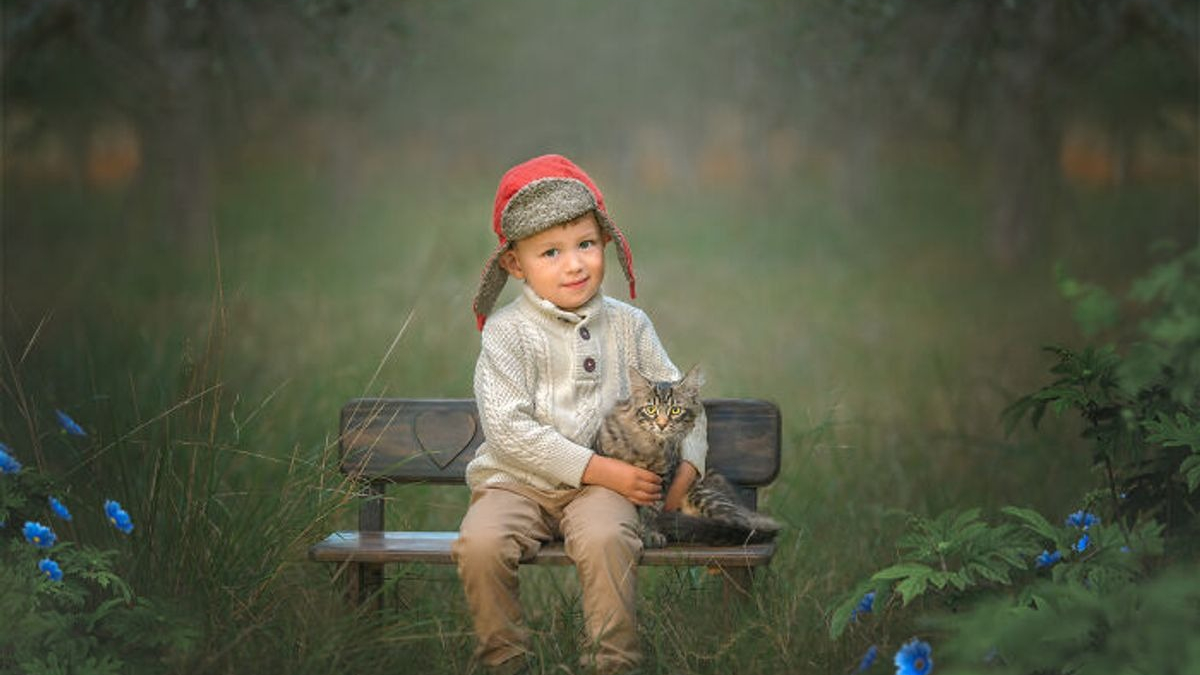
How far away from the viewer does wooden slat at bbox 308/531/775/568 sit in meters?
4.18

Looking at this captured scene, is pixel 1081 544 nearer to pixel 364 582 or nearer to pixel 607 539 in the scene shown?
pixel 607 539

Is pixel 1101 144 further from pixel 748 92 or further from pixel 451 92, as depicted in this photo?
pixel 451 92

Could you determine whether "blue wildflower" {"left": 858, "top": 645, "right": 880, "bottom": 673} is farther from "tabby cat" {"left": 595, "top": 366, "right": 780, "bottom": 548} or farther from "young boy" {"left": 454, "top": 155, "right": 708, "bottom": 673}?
"young boy" {"left": 454, "top": 155, "right": 708, "bottom": 673}

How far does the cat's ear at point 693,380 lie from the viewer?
4391 mm

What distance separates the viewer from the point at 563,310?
177 inches

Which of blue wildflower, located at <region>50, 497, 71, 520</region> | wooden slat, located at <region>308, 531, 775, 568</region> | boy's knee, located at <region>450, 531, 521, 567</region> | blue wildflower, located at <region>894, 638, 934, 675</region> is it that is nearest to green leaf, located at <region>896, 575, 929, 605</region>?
blue wildflower, located at <region>894, 638, 934, 675</region>

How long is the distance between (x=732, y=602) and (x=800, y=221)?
20.6 metres

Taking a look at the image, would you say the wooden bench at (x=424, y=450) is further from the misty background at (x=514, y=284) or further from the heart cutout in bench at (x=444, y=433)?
the misty background at (x=514, y=284)

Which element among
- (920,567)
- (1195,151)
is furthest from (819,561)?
(1195,151)

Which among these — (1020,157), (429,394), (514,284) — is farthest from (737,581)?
(1020,157)

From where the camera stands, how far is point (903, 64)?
15.8 m

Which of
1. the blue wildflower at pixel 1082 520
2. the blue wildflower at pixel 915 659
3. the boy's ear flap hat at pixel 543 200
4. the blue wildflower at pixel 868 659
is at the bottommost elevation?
the blue wildflower at pixel 868 659

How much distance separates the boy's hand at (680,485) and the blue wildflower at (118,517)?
148 centimetres

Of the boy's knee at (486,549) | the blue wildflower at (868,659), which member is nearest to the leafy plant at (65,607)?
the boy's knee at (486,549)
